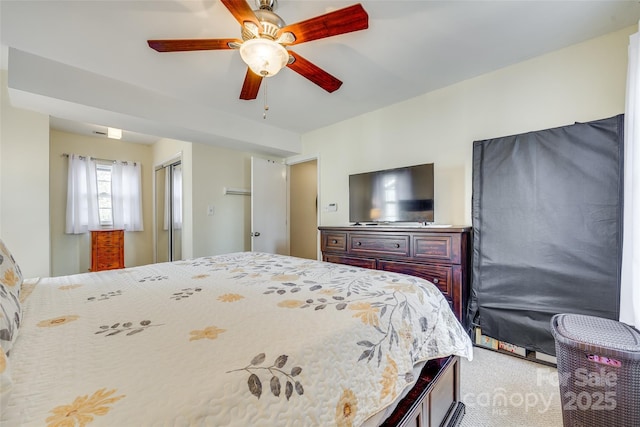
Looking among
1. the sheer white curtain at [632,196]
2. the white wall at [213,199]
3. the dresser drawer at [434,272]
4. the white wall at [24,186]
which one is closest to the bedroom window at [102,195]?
the white wall at [213,199]

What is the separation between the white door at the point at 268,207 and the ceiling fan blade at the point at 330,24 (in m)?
2.55

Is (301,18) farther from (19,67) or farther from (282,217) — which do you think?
(282,217)

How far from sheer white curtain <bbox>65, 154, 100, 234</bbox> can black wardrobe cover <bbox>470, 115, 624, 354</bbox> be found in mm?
5316

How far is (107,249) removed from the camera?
402 cm

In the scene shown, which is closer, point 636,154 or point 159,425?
point 159,425

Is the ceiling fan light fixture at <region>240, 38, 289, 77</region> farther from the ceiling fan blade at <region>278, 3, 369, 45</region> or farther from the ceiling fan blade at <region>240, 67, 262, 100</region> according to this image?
the ceiling fan blade at <region>240, 67, 262, 100</region>

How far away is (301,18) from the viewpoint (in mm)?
1714

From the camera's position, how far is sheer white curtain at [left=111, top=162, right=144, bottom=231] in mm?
4359

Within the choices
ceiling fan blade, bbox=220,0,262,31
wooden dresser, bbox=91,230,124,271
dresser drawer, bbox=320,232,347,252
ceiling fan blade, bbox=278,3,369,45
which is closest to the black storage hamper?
dresser drawer, bbox=320,232,347,252

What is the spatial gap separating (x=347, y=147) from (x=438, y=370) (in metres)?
2.83

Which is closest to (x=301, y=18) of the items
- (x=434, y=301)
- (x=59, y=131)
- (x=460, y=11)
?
(x=460, y=11)

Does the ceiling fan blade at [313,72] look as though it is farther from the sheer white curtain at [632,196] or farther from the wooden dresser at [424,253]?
the sheer white curtain at [632,196]

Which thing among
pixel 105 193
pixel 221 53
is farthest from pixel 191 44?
pixel 105 193

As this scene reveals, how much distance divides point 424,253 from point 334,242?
1.04 meters
